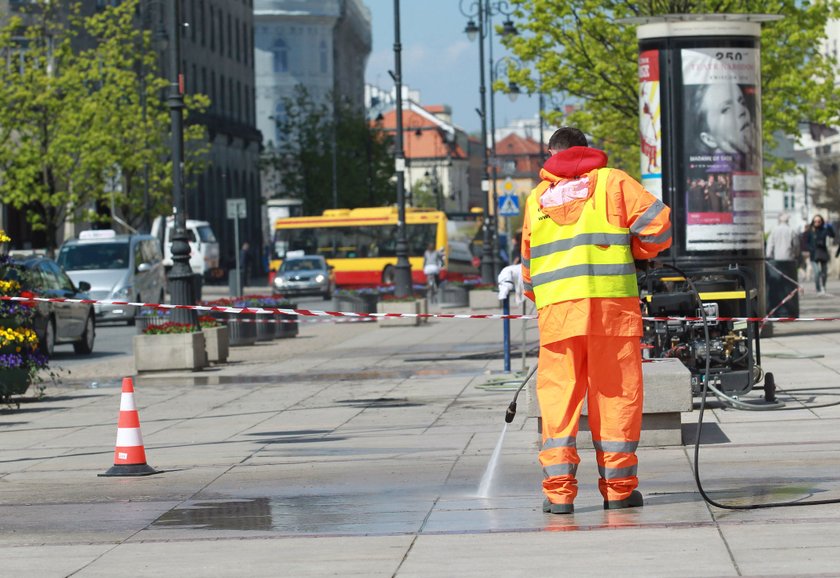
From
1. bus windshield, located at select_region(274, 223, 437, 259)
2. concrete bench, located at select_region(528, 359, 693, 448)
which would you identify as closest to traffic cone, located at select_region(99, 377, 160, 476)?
concrete bench, located at select_region(528, 359, 693, 448)

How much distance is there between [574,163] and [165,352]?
1300cm

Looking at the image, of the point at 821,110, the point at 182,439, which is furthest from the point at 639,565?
the point at 821,110

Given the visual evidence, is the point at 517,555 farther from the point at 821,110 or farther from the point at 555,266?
the point at 821,110

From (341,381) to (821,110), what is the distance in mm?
14505

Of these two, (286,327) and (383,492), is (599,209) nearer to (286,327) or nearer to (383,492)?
(383,492)

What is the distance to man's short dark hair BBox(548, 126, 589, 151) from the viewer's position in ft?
28.6

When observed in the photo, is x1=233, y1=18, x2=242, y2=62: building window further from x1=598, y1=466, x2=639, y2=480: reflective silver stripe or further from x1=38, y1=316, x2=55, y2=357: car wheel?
x1=598, y1=466, x2=639, y2=480: reflective silver stripe

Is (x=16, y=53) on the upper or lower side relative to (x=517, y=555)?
upper

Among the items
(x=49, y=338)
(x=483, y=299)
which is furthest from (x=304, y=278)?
(x=49, y=338)

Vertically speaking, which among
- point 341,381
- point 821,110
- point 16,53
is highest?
point 16,53

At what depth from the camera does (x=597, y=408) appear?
28.0ft

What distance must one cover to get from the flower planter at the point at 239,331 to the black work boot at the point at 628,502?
1909cm

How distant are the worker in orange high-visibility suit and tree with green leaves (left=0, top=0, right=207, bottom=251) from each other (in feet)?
141

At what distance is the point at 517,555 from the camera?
7352 mm
